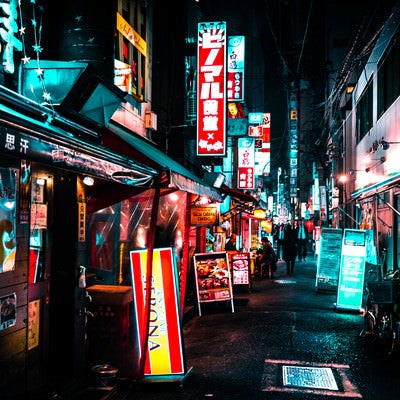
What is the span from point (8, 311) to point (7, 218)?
109 cm

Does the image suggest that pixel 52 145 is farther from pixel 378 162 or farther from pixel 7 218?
pixel 378 162

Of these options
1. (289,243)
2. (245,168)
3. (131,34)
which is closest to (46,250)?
(131,34)

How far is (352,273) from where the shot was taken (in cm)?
1438

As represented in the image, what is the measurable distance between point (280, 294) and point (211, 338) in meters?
7.31

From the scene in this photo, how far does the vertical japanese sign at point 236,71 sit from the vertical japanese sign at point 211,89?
216 inches

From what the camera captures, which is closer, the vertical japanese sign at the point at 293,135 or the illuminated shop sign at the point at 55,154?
the illuminated shop sign at the point at 55,154

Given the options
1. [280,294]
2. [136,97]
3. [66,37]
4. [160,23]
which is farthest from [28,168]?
[280,294]

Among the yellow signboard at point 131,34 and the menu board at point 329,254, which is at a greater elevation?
the yellow signboard at point 131,34

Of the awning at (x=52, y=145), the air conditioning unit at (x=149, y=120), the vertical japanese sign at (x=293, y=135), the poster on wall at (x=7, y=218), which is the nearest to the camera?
the awning at (x=52, y=145)

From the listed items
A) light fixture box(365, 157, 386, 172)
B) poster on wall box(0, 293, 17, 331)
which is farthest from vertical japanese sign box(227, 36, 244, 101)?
poster on wall box(0, 293, 17, 331)

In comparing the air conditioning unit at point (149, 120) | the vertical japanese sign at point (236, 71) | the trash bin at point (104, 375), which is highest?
the vertical japanese sign at point (236, 71)

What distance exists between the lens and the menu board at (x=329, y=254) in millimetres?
17688

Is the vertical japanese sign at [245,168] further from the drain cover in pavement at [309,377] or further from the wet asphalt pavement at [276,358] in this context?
the drain cover in pavement at [309,377]

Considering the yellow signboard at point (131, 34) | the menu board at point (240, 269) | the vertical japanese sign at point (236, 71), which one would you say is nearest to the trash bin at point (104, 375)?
the yellow signboard at point (131, 34)
